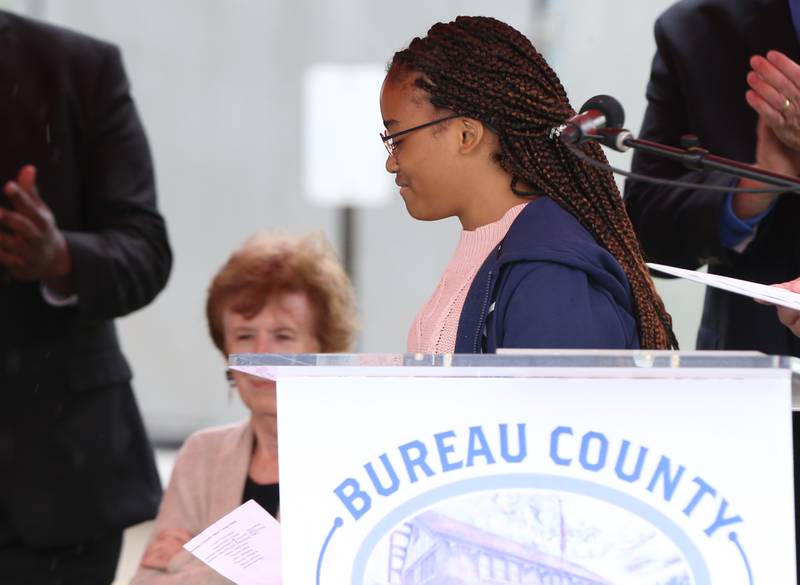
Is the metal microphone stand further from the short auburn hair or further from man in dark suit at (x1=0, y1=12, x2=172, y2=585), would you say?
man in dark suit at (x1=0, y1=12, x2=172, y2=585)

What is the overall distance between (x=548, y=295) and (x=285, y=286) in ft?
4.13

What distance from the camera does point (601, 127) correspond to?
1.49 m

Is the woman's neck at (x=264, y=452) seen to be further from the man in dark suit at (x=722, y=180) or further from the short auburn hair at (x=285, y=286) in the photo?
the man in dark suit at (x=722, y=180)

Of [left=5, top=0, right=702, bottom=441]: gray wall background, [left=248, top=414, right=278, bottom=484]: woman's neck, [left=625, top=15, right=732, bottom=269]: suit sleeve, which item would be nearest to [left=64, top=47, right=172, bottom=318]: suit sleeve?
[left=248, top=414, right=278, bottom=484]: woman's neck

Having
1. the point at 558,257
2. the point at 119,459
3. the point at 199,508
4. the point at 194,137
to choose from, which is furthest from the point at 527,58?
the point at 194,137

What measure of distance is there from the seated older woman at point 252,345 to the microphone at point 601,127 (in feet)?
4.08

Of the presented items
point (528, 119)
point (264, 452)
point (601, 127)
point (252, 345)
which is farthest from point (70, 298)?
point (601, 127)

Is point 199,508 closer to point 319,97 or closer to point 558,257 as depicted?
point 558,257

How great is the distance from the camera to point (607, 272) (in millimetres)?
1722

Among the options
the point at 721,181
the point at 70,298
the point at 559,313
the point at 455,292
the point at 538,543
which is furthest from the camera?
the point at 70,298

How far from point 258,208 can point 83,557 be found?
9.56 ft

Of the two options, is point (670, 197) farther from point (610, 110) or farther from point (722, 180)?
point (610, 110)

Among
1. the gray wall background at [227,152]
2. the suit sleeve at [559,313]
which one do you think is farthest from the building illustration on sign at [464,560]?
the gray wall background at [227,152]

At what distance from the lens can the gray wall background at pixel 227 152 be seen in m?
5.45
